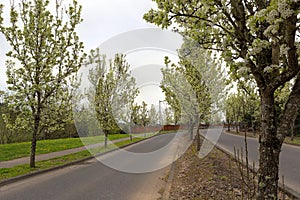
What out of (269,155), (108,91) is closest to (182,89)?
(108,91)

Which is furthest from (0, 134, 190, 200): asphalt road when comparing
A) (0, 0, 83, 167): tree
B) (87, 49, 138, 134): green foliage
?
(87, 49, 138, 134): green foliage

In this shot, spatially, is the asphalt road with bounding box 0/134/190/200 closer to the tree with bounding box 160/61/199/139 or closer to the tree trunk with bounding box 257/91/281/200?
the tree trunk with bounding box 257/91/281/200

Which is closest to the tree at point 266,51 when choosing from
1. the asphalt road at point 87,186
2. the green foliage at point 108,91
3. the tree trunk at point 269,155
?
the tree trunk at point 269,155

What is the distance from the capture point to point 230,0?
397 centimetres

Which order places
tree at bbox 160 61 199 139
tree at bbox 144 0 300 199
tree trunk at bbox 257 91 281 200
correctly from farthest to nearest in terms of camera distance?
tree at bbox 160 61 199 139
tree trunk at bbox 257 91 281 200
tree at bbox 144 0 300 199

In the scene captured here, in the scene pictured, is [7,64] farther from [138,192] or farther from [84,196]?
[138,192]

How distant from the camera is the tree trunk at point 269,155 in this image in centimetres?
354

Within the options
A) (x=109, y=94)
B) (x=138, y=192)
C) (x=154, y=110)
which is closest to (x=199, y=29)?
(x=138, y=192)

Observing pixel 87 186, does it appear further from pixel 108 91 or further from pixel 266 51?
pixel 108 91

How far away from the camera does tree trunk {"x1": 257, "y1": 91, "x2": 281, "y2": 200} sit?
354 centimetres

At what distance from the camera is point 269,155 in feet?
11.8

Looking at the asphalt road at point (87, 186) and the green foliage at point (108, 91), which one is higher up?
the green foliage at point (108, 91)

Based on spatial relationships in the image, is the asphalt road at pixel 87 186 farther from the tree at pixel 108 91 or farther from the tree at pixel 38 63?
the tree at pixel 108 91

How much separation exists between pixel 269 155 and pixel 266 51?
1739mm
